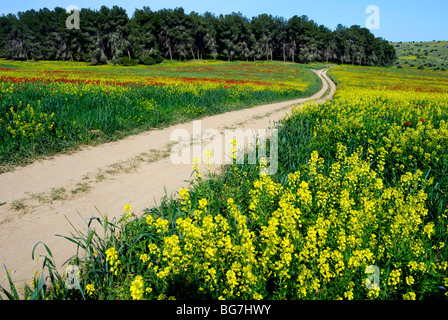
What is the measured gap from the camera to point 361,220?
3381 mm

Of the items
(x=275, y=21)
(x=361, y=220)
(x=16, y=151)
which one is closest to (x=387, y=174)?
(x=361, y=220)

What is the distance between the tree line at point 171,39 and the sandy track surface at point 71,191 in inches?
2727

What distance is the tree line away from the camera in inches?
2899

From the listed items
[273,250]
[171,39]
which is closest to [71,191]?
[273,250]

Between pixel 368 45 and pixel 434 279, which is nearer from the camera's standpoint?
pixel 434 279

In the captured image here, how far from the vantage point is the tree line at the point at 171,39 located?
242 feet

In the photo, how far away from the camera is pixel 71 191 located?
5.39m

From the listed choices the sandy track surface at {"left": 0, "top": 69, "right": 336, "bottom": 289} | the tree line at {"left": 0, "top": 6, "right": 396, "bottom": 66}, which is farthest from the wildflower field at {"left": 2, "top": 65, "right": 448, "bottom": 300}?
the tree line at {"left": 0, "top": 6, "right": 396, "bottom": 66}

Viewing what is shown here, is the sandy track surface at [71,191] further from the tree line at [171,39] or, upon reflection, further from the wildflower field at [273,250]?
the tree line at [171,39]

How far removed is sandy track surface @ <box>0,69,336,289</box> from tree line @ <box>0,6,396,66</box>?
227 ft

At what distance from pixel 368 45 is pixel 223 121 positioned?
128 meters

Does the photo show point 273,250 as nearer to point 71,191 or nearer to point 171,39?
point 71,191
